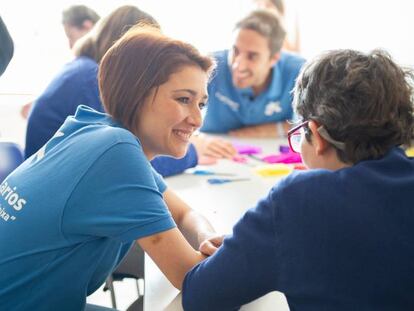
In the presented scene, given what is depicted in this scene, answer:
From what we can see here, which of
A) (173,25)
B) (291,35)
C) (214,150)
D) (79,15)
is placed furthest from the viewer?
(291,35)

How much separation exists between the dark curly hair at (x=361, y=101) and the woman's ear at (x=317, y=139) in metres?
0.01

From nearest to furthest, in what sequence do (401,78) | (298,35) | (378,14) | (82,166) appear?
(401,78), (82,166), (378,14), (298,35)

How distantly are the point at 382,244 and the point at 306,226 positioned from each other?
119 millimetres

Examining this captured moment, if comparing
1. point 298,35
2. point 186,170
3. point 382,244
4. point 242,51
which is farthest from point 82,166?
point 298,35

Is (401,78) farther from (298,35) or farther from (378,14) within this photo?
(298,35)

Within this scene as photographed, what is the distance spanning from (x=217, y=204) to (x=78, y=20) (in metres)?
2.04

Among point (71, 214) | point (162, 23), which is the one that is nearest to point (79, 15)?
point (162, 23)

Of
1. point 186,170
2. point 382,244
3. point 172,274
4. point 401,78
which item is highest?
point 401,78

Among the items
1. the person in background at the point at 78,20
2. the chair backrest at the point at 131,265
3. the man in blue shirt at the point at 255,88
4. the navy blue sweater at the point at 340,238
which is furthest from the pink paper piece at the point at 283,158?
the person in background at the point at 78,20

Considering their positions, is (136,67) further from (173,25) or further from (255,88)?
(173,25)

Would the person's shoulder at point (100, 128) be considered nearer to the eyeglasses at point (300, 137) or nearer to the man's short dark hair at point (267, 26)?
the eyeglasses at point (300, 137)

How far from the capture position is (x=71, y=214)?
99 centimetres

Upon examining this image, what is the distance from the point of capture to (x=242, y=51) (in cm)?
256

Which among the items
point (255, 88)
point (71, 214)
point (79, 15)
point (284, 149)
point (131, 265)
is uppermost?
point (79, 15)
